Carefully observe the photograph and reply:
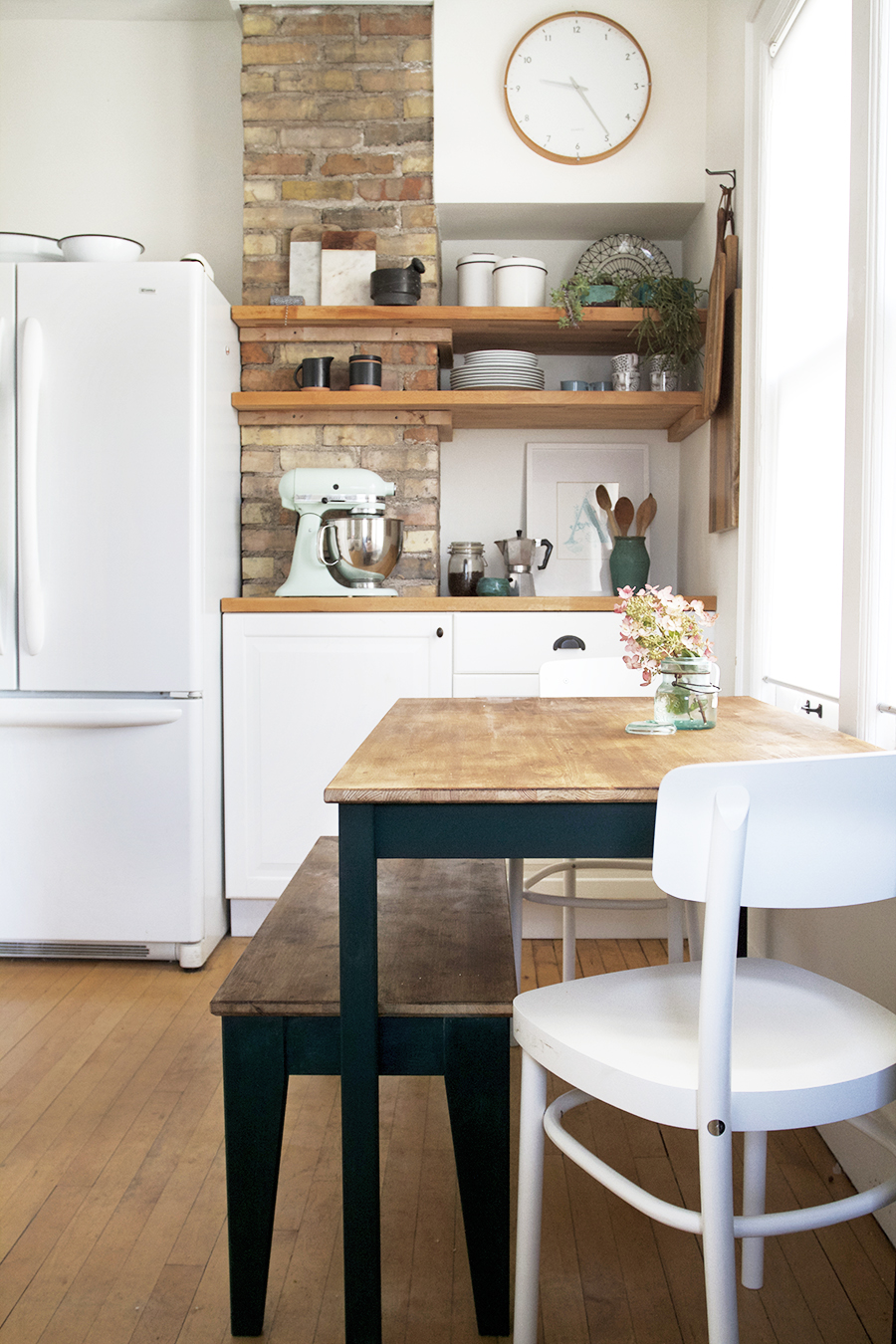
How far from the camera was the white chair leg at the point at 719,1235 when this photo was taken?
96cm

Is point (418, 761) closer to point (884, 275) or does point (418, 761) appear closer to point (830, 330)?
point (884, 275)

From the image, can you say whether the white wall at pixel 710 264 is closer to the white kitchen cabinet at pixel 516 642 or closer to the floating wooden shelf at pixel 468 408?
the floating wooden shelf at pixel 468 408

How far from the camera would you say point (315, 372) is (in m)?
3.09

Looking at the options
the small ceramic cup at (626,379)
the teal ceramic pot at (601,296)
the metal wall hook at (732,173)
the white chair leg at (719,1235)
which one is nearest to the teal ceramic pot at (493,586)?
the small ceramic cup at (626,379)

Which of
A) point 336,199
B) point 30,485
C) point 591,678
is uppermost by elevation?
point 336,199

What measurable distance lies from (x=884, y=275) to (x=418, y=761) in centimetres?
116

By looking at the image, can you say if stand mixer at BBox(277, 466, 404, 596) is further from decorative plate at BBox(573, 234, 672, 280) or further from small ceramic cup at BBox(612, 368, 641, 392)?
decorative plate at BBox(573, 234, 672, 280)

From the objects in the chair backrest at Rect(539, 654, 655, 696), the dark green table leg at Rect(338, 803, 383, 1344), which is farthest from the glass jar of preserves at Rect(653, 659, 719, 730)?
the dark green table leg at Rect(338, 803, 383, 1344)

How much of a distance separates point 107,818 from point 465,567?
1.33 meters

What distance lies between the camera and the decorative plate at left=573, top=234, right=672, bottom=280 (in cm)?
332

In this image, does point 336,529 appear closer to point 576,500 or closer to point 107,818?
point 576,500

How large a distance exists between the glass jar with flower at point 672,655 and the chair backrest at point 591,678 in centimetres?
56

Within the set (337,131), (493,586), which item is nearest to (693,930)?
(493,586)

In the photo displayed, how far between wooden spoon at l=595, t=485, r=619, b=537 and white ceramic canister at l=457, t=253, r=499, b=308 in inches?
27.2
